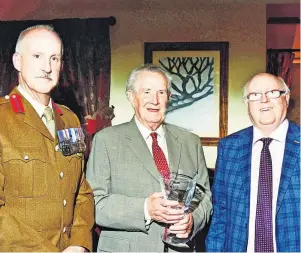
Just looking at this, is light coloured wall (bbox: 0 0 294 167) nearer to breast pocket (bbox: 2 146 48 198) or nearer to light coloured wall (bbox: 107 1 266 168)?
light coloured wall (bbox: 107 1 266 168)

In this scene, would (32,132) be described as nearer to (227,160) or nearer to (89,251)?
(89,251)

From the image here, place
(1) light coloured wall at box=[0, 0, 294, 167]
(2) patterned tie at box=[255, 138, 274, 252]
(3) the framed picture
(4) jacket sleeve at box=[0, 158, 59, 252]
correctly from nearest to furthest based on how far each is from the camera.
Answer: (4) jacket sleeve at box=[0, 158, 59, 252], (2) patterned tie at box=[255, 138, 274, 252], (1) light coloured wall at box=[0, 0, 294, 167], (3) the framed picture

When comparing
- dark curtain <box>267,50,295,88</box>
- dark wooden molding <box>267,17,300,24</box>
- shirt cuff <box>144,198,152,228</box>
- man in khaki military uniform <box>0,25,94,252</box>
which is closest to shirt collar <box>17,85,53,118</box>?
man in khaki military uniform <box>0,25,94,252</box>

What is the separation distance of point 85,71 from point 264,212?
69.3 inches

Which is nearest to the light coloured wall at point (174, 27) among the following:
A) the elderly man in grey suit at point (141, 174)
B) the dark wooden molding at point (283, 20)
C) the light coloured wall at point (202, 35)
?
the light coloured wall at point (202, 35)

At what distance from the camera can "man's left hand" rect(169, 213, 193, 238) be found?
6.51ft

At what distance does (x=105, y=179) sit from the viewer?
202cm

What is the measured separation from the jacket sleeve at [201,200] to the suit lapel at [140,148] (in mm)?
185

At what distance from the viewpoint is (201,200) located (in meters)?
2.12

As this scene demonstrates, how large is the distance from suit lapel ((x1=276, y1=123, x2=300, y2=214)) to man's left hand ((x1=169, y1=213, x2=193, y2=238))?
323 mm

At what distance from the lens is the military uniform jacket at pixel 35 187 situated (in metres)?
1.74

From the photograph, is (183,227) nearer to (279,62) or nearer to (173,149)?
(173,149)

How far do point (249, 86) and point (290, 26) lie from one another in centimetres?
237

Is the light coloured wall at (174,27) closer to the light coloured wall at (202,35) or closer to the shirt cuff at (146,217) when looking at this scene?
the light coloured wall at (202,35)
